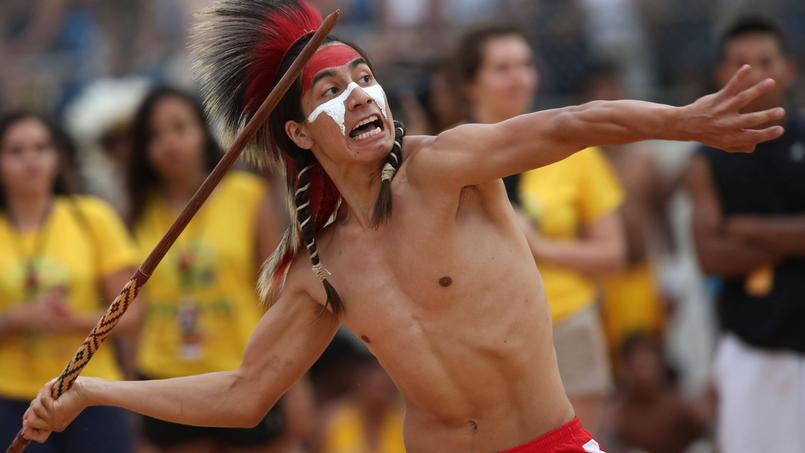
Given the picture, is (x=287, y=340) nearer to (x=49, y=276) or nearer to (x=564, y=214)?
(x=564, y=214)

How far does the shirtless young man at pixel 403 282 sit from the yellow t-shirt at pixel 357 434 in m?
3.88

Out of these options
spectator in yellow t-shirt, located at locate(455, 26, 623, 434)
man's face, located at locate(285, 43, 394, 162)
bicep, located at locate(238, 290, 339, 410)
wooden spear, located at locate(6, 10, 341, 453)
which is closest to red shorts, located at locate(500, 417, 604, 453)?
bicep, located at locate(238, 290, 339, 410)

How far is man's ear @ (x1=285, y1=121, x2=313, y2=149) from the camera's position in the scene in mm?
4779

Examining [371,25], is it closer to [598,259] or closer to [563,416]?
[598,259]

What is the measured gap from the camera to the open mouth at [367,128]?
15.1 feet

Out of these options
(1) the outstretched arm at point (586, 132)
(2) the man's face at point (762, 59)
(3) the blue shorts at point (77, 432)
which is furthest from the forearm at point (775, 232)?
(3) the blue shorts at point (77, 432)

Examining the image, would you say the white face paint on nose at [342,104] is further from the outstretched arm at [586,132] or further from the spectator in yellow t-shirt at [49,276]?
the spectator in yellow t-shirt at [49,276]

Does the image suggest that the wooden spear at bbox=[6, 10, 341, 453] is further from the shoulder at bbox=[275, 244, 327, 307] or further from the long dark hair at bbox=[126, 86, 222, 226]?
the long dark hair at bbox=[126, 86, 222, 226]

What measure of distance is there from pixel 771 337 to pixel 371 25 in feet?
17.3

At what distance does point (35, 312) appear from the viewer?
6.84 meters

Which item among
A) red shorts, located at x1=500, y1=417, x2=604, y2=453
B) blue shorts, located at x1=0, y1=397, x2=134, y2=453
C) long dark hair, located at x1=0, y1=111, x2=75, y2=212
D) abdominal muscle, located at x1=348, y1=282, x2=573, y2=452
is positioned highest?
abdominal muscle, located at x1=348, y1=282, x2=573, y2=452

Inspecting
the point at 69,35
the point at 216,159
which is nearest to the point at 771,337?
the point at 216,159

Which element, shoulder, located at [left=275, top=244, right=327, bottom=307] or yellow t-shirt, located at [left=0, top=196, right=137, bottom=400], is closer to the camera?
A: shoulder, located at [left=275, top=244, right=327, bottom=307]

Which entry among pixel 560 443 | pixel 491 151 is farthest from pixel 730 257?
pixel 491 151
